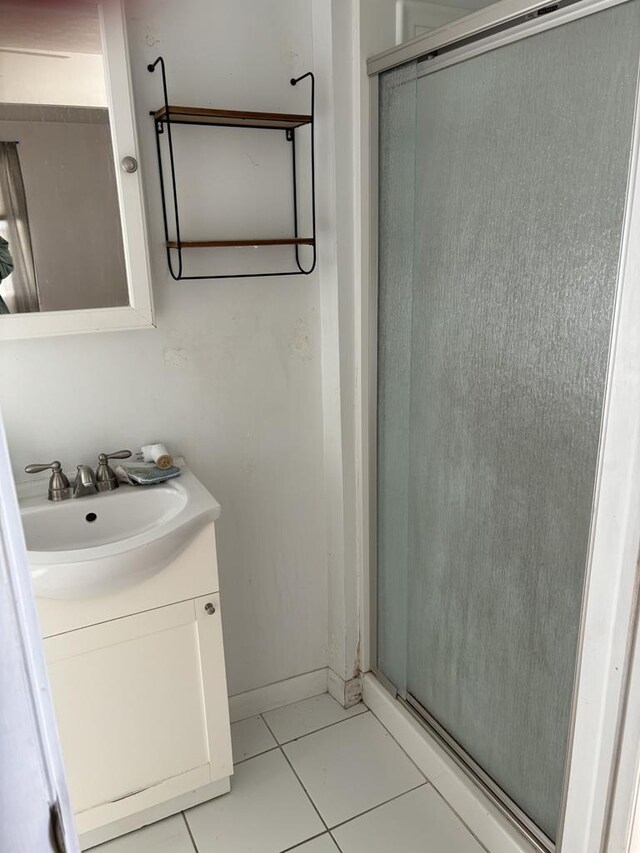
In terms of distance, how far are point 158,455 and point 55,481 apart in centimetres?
25

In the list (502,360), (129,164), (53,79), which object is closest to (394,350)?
(502,360)

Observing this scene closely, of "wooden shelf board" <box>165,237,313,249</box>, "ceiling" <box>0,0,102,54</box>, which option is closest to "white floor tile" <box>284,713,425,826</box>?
"wooden shelf board" <box>165,237,313,249</box>

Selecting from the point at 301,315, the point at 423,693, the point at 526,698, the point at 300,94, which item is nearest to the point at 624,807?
the point at 526,698

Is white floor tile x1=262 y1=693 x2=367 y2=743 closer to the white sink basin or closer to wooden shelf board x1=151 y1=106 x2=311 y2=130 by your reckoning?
the white sink basin

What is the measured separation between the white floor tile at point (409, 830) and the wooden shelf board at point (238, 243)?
4.86 feet

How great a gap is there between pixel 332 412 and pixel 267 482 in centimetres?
28

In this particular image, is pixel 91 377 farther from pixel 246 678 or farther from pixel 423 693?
pixel 423 693

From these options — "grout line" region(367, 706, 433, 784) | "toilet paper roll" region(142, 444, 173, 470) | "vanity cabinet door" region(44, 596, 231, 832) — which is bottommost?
"grout line" region(367, 706, 433, 784)

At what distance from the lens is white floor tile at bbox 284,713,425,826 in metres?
1.72

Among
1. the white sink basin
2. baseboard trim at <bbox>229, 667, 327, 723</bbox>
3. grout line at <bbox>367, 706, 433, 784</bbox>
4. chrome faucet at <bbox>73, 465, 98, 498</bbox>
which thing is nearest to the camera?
the white sink basin

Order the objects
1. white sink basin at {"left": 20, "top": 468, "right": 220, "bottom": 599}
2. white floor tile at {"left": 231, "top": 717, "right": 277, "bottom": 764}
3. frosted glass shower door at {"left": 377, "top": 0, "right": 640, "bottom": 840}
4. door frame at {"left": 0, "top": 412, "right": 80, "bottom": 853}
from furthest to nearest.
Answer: white floor tile at {"left": 231, "top": 717, "right": 277, "bottom": 764}, white sink basin at {"left": 20, "top": 468, "right": 220, "bottom": 599}, frosted glass shower door at {"left": 377, "top": 0, "right": 640, "bottom": 840}, door frame at {"left": 0, "top": 412, "right": 80, "bottom": 853}

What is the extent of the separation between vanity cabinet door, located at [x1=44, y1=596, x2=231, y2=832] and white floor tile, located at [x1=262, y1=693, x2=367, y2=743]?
0.34 m

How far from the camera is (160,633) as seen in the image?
153cm

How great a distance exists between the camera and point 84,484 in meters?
1.55
